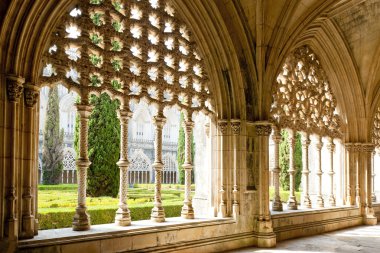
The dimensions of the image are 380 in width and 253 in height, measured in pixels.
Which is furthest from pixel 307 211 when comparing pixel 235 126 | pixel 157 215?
pixel 157 215

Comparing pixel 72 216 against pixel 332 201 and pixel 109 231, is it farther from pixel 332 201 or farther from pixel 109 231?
pixel 332 201

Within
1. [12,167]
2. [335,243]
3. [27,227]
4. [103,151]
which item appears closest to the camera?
[12,167]

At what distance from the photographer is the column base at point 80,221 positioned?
4.50 meters

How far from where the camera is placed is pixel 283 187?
1469cm

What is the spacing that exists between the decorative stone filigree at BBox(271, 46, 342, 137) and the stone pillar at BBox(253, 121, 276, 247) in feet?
2.93

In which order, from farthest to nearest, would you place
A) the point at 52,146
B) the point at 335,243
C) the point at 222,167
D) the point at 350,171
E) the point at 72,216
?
1. the point at 52,146
2. the point at 350,171
3. the point at 72,216
4. the point at 335,243
5. the point at 222,167

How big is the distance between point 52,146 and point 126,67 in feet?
51.7

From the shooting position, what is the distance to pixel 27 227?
3.92 m

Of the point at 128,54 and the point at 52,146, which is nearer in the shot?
the point at 128,54

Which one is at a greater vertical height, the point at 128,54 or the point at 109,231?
the point at 128,54

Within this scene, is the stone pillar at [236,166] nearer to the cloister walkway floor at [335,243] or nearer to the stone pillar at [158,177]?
the cloister walkway floor at [335,243]

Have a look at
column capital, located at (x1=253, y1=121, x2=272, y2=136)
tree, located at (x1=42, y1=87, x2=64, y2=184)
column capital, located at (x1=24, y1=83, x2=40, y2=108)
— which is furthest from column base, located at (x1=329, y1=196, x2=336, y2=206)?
tree, located at (x1=42, y1=87, x2=64, y2=184)

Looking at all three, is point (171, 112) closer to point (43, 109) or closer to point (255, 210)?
point (43, 109)

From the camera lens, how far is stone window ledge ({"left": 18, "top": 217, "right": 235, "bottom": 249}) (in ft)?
13.0
